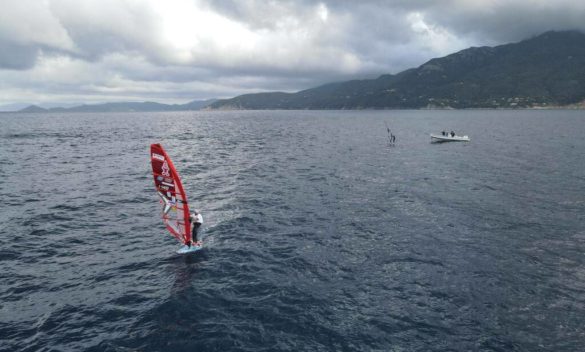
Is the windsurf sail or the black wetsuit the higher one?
the windsurf sail

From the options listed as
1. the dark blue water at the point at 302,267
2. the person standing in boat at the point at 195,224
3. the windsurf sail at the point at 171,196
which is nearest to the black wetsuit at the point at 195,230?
the person standing in boat at the point at 195,224

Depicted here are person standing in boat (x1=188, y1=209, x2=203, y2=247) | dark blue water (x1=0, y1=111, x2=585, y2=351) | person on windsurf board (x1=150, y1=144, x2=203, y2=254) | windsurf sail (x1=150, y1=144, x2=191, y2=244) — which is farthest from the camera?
person standing in boat (x1=188, y1=209, x2=203, y2=247)

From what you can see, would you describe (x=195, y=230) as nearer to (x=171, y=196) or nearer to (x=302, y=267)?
(x=171, y=196)

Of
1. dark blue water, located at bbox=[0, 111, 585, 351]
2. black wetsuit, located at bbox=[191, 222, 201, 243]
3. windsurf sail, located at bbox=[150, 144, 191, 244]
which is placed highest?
windsurf sail, located at bbox=[150, 144, 191, 244]

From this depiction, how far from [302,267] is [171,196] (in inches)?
453

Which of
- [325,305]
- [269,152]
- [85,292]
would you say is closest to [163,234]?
[85,292]

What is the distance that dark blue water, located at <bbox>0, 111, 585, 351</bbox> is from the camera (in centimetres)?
1731

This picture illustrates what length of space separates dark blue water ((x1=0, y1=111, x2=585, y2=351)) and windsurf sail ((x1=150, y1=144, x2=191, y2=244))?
2.22 meters

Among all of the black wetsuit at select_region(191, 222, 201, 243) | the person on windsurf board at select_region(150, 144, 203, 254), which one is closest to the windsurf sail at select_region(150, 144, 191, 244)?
the person on windsurf board at select_region(150, 144, 203, 254)

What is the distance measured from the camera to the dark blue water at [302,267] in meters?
17.3

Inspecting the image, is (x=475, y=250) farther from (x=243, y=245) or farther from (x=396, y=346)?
(x=243, y=245)

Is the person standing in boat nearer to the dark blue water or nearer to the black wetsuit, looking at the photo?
the black wetsuit

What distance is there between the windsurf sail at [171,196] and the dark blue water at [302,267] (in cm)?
222

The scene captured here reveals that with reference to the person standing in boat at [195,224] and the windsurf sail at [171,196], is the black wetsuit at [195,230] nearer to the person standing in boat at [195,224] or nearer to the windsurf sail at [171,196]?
the person standing in boat at [195,224]
